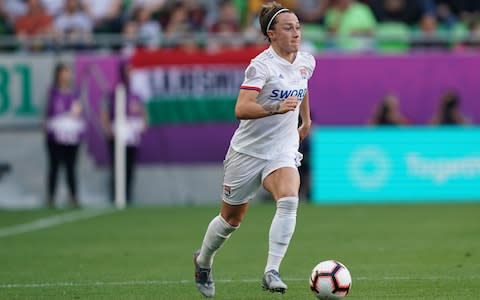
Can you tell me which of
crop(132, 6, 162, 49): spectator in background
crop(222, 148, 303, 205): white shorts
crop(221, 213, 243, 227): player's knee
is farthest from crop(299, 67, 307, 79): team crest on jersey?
crop(132, 6, 162, 49): spectator in background

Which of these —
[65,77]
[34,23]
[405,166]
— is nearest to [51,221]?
[65,77]

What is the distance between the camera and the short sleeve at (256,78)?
9492 millimetres

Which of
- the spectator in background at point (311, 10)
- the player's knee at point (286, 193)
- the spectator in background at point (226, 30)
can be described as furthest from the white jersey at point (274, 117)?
the spectator in background at point (311, 10)

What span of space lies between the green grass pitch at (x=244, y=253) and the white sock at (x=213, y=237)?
322 mm

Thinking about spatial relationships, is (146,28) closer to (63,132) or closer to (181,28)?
(181,28)

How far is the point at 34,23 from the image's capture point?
22.7 meters

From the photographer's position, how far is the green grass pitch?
10.3 meters

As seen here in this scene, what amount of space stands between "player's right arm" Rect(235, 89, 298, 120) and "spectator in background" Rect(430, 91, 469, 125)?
12.5 metres

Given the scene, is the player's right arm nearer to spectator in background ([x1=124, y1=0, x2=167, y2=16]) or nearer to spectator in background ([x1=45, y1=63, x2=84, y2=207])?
spectator in background ([x1=45, y1=63, x2=84, y2=207])

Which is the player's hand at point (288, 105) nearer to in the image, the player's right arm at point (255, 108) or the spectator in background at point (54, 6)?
the player's right arm at point (255, 108)

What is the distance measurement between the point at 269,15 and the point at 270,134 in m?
0.95

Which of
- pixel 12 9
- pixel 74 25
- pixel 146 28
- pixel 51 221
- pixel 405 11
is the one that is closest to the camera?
pixel 51 221

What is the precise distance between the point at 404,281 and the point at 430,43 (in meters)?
12.3

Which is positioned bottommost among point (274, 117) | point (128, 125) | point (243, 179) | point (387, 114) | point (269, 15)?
point (128, 125)
